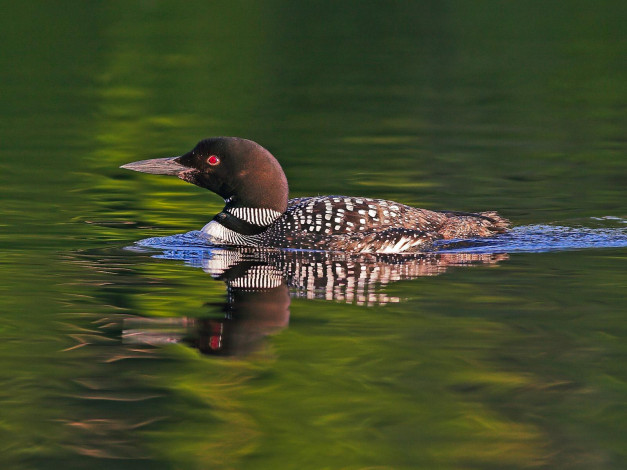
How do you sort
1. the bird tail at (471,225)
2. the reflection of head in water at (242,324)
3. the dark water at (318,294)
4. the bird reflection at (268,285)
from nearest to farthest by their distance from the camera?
the dark water at (318,294), the reflection of head in water at (242,324), the bird reflection at (268,285), the bird tail at (471,225)

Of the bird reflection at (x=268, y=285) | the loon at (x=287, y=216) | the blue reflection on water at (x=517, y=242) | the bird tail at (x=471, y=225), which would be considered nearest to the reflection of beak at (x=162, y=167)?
the loon at (x=287, y=216)

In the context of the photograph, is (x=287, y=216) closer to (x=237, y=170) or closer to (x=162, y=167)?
(x=237, y=170)

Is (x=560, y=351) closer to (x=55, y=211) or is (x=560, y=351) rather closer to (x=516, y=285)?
(x=516, y=285)

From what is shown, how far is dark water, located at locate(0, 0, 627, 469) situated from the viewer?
4141mm

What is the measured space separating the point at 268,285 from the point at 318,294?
393 millimetres

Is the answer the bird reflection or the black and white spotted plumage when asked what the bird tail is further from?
the bird reflection

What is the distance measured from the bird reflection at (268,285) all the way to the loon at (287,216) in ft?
0.42

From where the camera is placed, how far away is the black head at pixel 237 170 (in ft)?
26.6

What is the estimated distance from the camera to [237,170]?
8125 millimetres

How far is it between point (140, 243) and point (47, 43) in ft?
47.5

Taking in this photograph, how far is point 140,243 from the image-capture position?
7922 millimetres

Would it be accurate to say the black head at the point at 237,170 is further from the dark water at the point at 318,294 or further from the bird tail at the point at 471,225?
the bird tail at the point at 471,225

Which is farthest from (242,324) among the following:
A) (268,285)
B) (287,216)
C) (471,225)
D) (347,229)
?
(471,225)

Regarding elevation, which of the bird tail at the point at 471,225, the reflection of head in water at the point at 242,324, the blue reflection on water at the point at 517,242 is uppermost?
the bird tail at the point at 471,225
